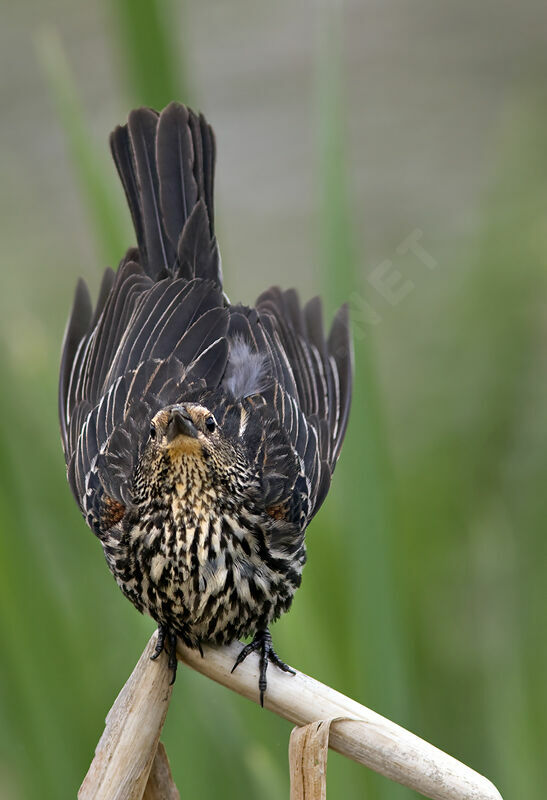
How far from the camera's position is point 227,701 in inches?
77.3

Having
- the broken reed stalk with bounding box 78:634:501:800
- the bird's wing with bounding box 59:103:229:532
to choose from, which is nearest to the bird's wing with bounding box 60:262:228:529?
the bird's wing with bounding box 59:103:229:532

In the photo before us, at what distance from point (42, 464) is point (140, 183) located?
546 millimetres

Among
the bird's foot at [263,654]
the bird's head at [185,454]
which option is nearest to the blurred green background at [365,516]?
the bird's foot at [263,654]

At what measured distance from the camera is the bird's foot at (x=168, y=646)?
1497 mm

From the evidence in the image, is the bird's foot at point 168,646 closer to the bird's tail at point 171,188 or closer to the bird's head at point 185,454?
the bird's head at point 185,454

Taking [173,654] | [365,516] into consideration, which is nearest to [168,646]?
[173,654]

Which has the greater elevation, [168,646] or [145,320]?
[145,320]

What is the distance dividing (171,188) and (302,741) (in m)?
1.19

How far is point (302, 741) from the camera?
1.33 meters

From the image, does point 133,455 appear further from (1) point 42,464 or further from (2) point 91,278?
(2) point 91,278

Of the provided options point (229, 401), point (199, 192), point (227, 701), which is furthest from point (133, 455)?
point (199, 192)

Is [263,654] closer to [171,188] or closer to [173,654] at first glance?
[173,654]

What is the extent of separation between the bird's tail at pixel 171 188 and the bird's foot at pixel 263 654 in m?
0.69

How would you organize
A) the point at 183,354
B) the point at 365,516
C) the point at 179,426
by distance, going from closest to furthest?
the point at 179,426 < the point at 365,516 < the point at 183,354
